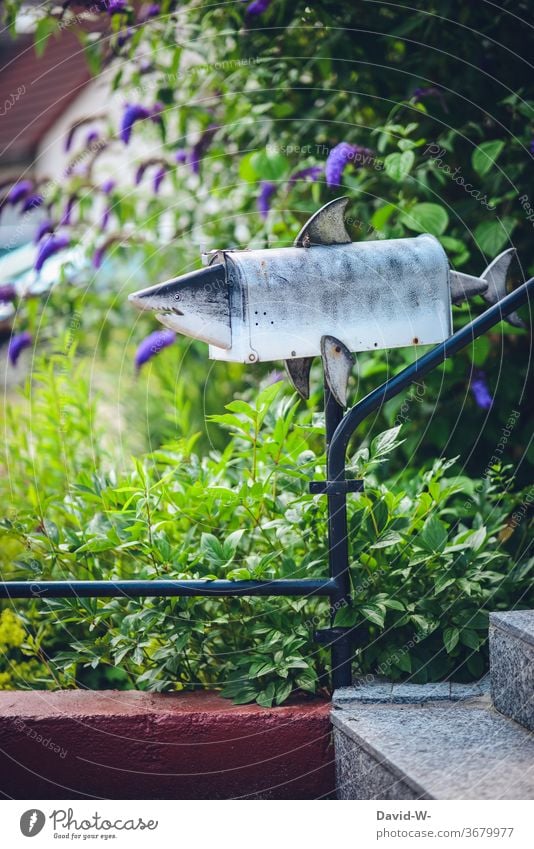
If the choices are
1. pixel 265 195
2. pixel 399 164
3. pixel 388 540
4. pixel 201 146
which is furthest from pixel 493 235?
pixel 201 146

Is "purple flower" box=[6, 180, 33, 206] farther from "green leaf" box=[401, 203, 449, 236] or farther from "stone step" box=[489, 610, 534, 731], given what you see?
"stone step" box=[489, 610, 534, 731]

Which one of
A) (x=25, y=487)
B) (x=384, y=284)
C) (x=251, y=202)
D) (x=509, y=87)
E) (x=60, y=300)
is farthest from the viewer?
(x=60, y=300)

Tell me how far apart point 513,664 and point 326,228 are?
966 mm

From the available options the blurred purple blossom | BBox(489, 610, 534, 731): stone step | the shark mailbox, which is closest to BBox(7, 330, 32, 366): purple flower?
the blurred purple blossom

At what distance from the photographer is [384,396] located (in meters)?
1.76

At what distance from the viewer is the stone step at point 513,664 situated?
5.37 ft

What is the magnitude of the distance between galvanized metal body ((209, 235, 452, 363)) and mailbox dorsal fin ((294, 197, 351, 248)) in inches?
0.7

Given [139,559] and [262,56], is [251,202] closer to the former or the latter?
[262,56]

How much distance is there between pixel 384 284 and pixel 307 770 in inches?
40.6
